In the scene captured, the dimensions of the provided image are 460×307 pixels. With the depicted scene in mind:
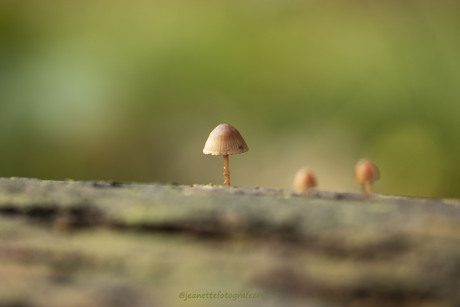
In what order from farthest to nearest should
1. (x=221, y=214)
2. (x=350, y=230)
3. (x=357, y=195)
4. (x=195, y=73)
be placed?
(x=195, y=73) → (x=357, y=195) → (x=221, y=214) → (x=350, y=230)

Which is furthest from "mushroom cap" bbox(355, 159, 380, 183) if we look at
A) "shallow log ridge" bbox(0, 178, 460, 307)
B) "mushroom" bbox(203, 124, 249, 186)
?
"mushroom" bbox(203, 124, 249, 186)

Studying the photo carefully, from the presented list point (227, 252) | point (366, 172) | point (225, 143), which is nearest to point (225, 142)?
point (225, 143)

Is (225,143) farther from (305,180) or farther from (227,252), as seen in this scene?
(227,252)

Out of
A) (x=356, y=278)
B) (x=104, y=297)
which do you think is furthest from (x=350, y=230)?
(x=104, y=297)

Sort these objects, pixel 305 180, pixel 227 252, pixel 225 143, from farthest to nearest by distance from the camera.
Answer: pixel 225 143, pixel 305 180, pixel 227 252

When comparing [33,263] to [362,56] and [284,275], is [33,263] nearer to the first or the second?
[284,275]

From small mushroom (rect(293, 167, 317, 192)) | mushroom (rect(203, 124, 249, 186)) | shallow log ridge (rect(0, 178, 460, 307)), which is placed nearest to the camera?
shallow log ridge (rect(0, 178, 460, 307))

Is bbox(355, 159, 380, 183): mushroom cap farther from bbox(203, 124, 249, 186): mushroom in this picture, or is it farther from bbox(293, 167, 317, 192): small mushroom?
bbox(203, 124, 249, 186): mushroom
